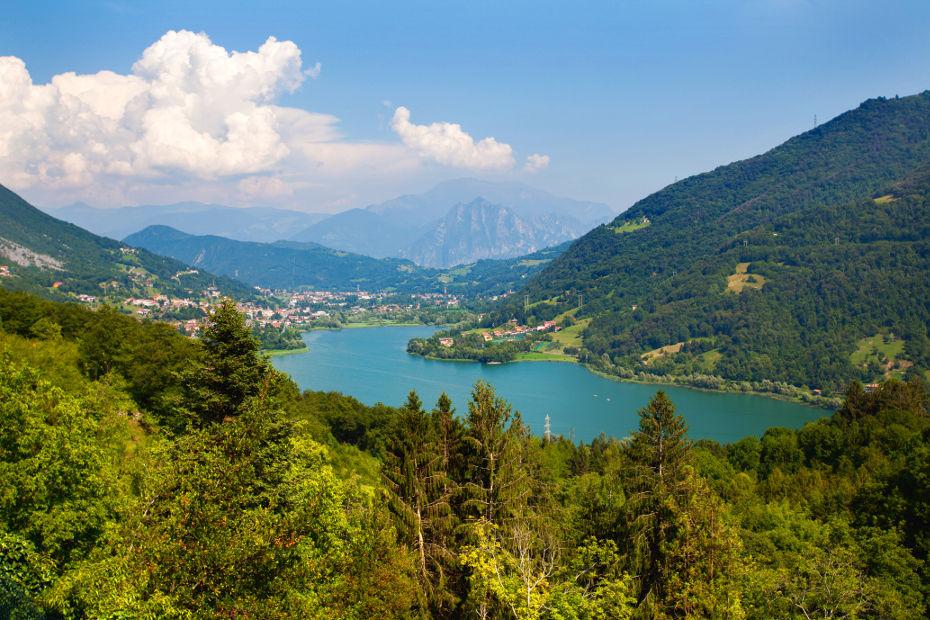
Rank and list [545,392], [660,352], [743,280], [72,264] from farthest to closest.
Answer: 1. [72,264]
2. [743,280]
3. [660,352]
4. [545,392]

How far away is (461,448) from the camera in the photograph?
43.3 ft

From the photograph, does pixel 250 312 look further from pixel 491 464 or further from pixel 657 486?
pixel 657 486

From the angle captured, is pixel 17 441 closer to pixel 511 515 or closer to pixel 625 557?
pixel 511 515

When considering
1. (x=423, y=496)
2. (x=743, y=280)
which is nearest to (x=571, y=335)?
(x=743, y=280)

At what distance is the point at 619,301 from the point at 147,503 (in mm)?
150791

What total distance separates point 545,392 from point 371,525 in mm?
80396

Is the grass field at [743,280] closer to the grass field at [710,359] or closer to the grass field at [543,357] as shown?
the grass field at [710,359]

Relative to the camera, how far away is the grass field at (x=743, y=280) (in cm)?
12425

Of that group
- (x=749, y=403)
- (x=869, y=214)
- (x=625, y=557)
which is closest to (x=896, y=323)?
(x=749, y=403)

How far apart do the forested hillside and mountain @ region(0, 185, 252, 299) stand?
112855mm

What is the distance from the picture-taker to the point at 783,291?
115 metres

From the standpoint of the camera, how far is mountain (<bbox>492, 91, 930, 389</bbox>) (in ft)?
311

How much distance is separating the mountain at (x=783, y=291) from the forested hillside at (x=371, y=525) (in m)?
83.3

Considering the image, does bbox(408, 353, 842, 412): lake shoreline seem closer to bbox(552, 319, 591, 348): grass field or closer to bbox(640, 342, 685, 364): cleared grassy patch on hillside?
bbox(640, 342, 685, 364): cleared grassy patch on hillside
